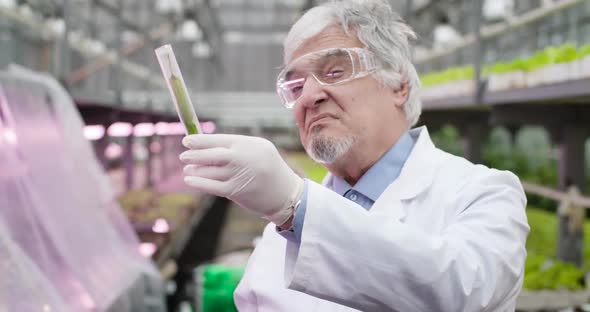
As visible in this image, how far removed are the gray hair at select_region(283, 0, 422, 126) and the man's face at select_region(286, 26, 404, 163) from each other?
0.07 ft

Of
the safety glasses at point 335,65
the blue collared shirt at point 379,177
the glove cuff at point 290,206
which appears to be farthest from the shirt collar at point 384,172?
the glove cuff at point 290,206

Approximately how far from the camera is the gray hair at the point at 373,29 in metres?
1.50

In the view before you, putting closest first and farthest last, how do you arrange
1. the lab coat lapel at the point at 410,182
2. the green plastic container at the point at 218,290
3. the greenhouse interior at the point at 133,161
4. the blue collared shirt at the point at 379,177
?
the lab coat lapel at the point at 410,182
the blue collared shirt at the point at 379,177
the greenhouse interior at the point at 133,161
the green plastic container at the point at 218,290

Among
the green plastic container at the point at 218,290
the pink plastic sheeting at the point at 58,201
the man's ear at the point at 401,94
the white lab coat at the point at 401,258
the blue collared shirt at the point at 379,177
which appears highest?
the man's ear at the point at 401,94

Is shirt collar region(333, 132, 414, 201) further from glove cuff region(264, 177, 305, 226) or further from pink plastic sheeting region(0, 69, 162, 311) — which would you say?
pink plastic sheeting region(0, 69, 162, 311)

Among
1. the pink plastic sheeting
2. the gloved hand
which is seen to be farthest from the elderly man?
the pink plastic sheeting

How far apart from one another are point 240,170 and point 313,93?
56 cm

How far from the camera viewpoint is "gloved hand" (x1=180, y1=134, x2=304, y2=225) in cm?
97

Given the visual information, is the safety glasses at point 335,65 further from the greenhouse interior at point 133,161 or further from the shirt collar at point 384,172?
the shirt collar at point 384,172

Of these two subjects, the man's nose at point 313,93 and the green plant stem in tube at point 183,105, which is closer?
the green plant stem in tube at point 183,105

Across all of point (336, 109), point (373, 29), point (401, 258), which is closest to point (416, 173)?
point (336, 109)

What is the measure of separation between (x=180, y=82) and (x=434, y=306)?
566 mm

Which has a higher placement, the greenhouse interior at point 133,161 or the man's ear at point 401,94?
the man's ear at point 401,94

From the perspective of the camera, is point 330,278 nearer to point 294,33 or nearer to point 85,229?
point 294,33
